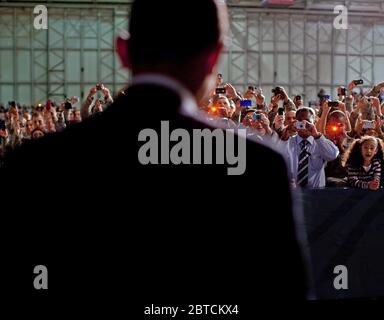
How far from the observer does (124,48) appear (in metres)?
1.36

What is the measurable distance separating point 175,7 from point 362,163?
506 centimetres

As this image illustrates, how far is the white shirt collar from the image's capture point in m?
1.29

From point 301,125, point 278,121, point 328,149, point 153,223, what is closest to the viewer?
point 153,223

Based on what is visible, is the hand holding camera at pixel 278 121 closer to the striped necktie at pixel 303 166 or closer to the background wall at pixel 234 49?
the striped necktie at pixel 303 166

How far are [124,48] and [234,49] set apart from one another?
23.9m

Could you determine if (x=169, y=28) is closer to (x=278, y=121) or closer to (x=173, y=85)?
(x=173, y=85)

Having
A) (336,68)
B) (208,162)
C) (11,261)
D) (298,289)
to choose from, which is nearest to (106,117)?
(208,162)

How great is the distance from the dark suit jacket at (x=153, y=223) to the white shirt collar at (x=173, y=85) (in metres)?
0.01

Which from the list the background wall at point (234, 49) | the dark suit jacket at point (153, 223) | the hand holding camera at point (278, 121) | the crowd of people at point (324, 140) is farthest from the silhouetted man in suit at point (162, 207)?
the background wall at point (234, 49)

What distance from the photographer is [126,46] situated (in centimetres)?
136

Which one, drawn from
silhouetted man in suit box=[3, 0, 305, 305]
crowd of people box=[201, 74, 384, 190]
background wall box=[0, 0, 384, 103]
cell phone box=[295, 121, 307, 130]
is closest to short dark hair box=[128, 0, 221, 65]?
silhouetted man in suit box=[3, 0, 305, 305]

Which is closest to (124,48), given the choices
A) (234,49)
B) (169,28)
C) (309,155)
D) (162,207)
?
(169,28)

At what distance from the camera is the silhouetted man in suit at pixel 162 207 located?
127 cm
